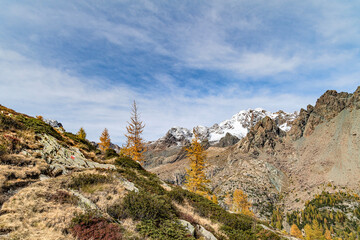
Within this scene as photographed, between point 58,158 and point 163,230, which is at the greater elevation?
point 58,158

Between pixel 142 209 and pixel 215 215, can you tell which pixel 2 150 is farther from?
pixel 215 215

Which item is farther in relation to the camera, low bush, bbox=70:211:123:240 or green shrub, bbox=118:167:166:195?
green shrub, bbox=118:167:166:195

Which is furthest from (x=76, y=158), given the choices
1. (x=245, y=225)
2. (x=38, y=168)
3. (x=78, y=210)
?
(x=245, y=225)

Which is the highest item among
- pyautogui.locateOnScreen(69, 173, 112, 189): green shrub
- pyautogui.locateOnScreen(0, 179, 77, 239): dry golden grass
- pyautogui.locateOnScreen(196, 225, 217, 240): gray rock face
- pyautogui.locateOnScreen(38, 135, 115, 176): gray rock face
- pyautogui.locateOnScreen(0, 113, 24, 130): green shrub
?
pyautogui.locateOnScreen(0, 113, 24, 130): green shrub

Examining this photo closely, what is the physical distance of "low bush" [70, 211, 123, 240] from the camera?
729 cm

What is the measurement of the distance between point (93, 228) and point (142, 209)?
2.70m

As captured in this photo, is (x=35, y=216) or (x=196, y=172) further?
(x=196, y=172)

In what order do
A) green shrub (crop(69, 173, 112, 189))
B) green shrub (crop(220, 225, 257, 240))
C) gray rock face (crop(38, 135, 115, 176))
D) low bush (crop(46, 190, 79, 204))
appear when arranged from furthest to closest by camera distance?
gray rock face (crop(38, 135, 115, 176)), green shrub (crop(220, 225, 257, 240)), green shrub (crop(69, 173, 112, 189)), low bush (crop(46, 190, 79, 204))

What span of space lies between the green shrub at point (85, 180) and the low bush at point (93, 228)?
3.34 m

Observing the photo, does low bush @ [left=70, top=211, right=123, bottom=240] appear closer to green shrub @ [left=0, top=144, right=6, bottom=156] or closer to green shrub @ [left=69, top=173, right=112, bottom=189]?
green shrub @ [left=69, top=173, right=112, bottom=189]

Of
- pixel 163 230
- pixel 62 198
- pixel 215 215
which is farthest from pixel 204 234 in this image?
pixel 62 198

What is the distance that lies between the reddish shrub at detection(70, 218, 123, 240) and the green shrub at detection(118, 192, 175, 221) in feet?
4.87

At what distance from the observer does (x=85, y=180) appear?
1173 centimetres

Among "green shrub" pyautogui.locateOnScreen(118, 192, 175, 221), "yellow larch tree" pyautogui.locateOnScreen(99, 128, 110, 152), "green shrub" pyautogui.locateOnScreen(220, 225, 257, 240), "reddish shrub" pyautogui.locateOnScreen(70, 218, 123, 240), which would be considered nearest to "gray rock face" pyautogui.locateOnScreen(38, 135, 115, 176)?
"green shrub" pyautogui.locateOnScreen(118, 192, 175, 221)
